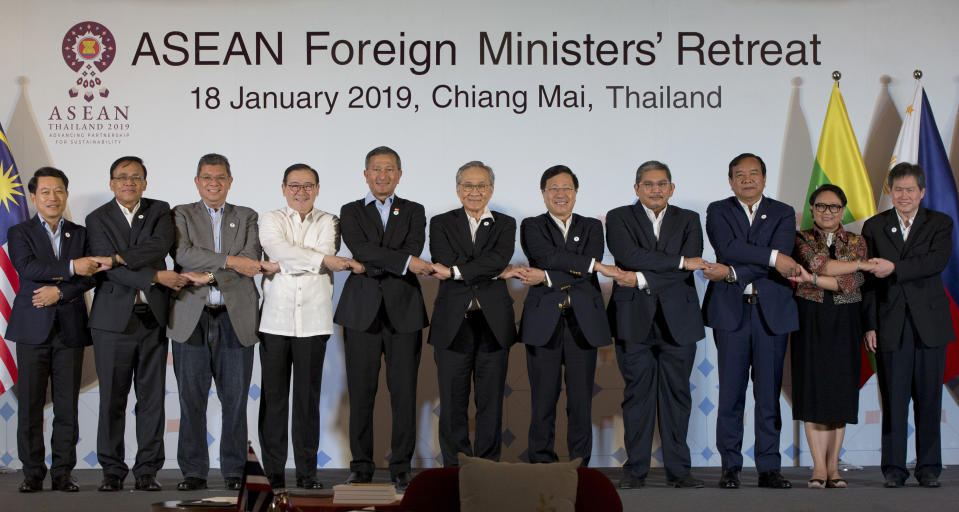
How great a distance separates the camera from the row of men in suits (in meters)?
5.20

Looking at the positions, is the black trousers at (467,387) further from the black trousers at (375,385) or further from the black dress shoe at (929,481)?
the black dress shoe at (929,481)

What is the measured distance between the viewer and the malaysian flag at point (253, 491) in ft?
9.89

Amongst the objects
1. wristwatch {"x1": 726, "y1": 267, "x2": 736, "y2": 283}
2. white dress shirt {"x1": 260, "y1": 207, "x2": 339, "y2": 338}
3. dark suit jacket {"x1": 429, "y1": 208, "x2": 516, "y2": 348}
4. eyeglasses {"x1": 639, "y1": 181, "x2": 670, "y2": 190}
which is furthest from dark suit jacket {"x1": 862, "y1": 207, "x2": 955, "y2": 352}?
white dress shirt {"x1": 260, "y1": 207, "x2": 339, "y2": 338}

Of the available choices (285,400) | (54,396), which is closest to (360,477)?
(285,400)

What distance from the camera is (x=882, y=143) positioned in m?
6.27

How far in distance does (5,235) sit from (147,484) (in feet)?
6.60

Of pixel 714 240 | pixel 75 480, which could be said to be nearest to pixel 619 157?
pixel 714 240

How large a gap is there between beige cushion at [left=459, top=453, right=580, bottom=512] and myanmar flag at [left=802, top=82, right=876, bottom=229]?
3.58 metres

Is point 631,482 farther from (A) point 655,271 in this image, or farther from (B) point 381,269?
(B) point 381,269

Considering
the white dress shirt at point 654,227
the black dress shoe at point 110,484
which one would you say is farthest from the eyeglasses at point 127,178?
the white dress shirt at point 654,227

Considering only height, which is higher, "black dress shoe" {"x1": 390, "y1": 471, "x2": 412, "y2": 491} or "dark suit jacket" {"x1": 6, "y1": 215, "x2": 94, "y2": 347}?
"dark suit jacket" {"x1": 6, "y1": 215, "x2": 94, "y2": 347}

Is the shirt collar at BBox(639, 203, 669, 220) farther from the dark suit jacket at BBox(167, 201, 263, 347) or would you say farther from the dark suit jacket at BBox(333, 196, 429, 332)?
the dark suit jacket at BBox(167, 201, 263, 347)

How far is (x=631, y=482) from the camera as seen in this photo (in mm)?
5203

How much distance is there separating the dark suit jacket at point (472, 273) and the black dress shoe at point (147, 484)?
1.69 m
